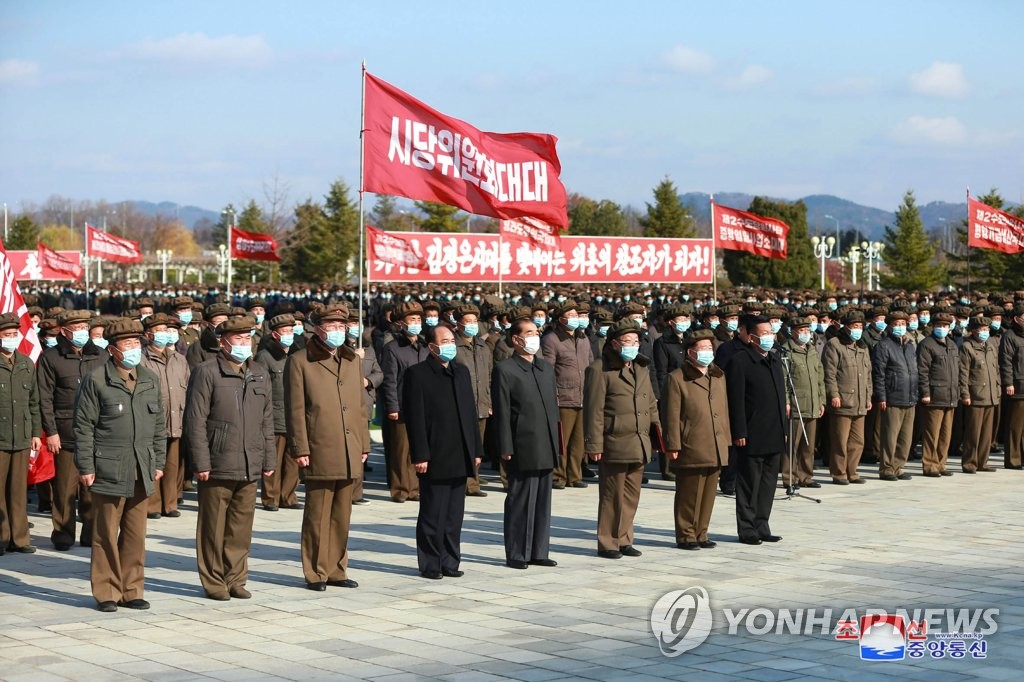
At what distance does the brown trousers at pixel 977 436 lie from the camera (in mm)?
17641

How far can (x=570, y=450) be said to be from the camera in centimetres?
1630

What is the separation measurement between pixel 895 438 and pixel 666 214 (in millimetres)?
62299

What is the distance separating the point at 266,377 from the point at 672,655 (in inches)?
151

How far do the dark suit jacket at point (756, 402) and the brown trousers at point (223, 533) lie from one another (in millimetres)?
4563

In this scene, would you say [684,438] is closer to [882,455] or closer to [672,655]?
[672,655]

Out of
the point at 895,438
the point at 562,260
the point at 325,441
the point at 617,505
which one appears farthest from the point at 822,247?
the point at 325,441

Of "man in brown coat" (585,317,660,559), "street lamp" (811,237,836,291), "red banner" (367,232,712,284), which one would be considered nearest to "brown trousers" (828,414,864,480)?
"man in brown coat" (585,317,660,559)

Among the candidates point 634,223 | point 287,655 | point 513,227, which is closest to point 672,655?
point 287,655

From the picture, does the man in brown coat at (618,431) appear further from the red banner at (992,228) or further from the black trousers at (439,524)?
the red banner at (992,228)

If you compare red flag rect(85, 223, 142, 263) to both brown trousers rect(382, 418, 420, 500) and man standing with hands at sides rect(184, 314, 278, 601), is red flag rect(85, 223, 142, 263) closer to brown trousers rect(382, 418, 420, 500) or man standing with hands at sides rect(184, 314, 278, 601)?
brown trousers rect(382, 418, 420, 500)

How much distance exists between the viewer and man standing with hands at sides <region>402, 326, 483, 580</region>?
1070 cm

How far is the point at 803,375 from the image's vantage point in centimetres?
1614

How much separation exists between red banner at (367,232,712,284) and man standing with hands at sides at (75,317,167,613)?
24938mm

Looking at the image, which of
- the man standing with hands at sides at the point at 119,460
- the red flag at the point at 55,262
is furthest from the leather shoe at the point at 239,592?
the red flag at the point at 55,262
